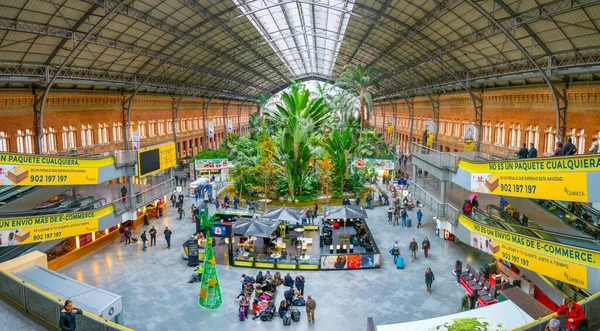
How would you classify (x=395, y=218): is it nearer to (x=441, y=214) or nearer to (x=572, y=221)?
(x=441, y=214)

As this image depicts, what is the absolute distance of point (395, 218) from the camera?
28.2 m

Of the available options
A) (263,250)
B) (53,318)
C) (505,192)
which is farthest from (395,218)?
(53,318)

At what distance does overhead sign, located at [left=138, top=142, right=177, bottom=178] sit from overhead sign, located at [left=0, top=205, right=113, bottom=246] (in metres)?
3.47

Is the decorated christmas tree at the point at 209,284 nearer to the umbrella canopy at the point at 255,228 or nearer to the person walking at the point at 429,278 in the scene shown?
the umbrella canopy at the point at 255,228

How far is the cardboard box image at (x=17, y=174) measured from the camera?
16469 mm

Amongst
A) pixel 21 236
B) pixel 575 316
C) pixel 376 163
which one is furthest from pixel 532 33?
pixel 21 236

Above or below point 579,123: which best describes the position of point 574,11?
above

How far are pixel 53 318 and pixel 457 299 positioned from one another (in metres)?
14.1

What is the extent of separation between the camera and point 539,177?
13.5m

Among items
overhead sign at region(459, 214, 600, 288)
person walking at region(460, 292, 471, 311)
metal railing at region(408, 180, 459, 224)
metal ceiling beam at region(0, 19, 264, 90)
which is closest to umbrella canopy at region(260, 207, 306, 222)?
metal railing at region(408, 180, 459, 224)

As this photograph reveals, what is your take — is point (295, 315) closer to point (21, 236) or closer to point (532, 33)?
point (21, 236)

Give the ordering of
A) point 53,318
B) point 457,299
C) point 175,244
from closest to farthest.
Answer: point 53,318 → point 457,299 → point 175,244

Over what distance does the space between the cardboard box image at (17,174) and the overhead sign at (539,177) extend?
1746cm

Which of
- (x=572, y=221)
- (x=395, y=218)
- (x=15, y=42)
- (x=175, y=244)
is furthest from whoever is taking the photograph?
(x=395, y=218)
